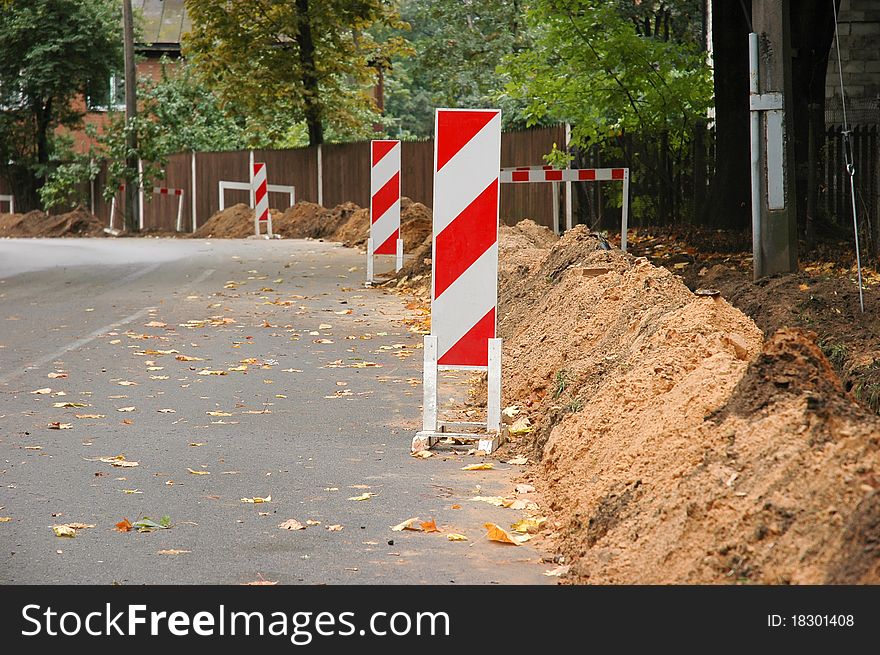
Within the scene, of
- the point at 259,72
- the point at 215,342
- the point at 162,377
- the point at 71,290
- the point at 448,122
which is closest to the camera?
the point at 448,122

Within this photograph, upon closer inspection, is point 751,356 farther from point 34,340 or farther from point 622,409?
point 34,340

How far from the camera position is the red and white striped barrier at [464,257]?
752 centimetres

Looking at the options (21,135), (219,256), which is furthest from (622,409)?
(21,135)

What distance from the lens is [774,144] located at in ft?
42.7

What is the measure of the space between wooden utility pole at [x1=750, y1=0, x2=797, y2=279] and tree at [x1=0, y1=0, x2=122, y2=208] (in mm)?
37438

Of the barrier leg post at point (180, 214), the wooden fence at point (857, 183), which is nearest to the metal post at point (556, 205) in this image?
the wooden fence at point (857, 183)

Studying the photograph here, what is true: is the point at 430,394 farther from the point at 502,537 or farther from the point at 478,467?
the point at 502,537

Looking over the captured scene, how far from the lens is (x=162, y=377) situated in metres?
10.1

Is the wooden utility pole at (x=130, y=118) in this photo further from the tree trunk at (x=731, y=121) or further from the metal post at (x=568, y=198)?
the tree trunk at (x=731, y=121)

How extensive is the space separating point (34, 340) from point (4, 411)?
12.4ft

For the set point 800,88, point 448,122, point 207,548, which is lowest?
point 207,548

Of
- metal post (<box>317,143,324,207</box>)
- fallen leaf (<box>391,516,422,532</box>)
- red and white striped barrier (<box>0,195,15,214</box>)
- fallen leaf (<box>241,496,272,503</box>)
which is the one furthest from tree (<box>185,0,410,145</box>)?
fallen leaf (<box>391,516,422,532</box>)

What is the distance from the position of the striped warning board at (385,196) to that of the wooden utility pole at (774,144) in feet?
18.0

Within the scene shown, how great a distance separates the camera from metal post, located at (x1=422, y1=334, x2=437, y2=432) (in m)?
7.55
